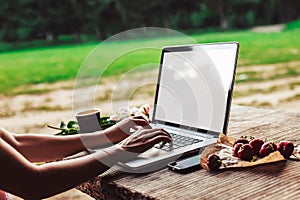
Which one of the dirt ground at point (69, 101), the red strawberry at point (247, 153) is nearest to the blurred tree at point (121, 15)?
the dirt ground at point (69, 101)

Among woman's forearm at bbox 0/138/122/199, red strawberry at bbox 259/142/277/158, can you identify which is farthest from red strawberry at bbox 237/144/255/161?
woman's forearm at bbox 0/138/122/199

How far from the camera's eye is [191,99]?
1.25 meters

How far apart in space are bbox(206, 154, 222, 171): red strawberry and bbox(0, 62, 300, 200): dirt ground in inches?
105

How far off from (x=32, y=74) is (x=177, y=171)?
5.29m

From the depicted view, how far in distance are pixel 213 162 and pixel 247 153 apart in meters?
0.08

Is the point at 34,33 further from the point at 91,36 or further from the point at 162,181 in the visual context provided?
the point at 162,181

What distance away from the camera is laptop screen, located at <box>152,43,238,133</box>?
3.77ft

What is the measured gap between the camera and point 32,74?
599 cm

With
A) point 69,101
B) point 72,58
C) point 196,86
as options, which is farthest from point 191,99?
point 72,58

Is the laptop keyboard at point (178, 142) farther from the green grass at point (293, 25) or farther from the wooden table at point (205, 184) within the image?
the green grass at point (293, 25)

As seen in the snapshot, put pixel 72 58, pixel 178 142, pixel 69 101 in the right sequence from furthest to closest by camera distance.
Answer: pixel 72 58
pixel 69 101
pixel 178 142

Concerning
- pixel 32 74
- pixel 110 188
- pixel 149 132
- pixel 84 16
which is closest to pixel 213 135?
pixel 149 132

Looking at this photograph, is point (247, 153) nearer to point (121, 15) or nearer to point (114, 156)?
point (114, 156)

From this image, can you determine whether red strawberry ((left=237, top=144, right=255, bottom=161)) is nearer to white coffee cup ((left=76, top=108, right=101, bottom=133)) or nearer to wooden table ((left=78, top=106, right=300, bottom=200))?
wooden table ((left=78, top=106, right=300, bottom=200))
